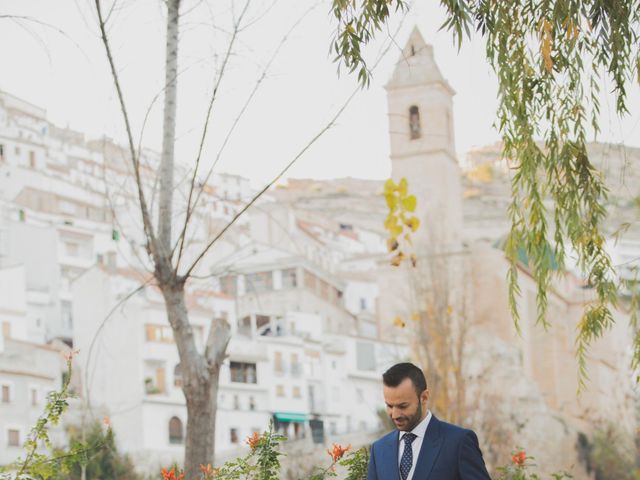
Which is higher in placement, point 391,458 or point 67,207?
point 67,207

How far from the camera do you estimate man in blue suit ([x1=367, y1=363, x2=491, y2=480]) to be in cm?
459

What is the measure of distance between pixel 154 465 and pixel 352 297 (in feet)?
90.3

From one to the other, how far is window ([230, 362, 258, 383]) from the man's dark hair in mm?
42564

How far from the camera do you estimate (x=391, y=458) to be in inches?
188

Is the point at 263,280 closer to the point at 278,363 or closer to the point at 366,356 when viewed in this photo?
the point at 366,356

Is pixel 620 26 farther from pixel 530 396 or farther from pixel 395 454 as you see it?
pixel 530 396

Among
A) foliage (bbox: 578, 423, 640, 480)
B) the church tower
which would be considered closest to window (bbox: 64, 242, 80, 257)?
the church tower

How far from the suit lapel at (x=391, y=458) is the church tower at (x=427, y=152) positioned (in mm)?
49575

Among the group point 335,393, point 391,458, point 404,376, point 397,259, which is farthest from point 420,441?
point 335,393

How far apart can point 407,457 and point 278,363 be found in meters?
45.0

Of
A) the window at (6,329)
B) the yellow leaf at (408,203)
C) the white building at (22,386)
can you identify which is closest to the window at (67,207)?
the window at (6,329)

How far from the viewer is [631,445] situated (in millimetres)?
42000

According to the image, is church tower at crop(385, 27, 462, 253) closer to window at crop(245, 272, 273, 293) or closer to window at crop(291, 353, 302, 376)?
window at crop(245, 272, 273, 293)

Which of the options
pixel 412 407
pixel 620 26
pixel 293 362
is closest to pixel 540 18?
pixel 620 26
